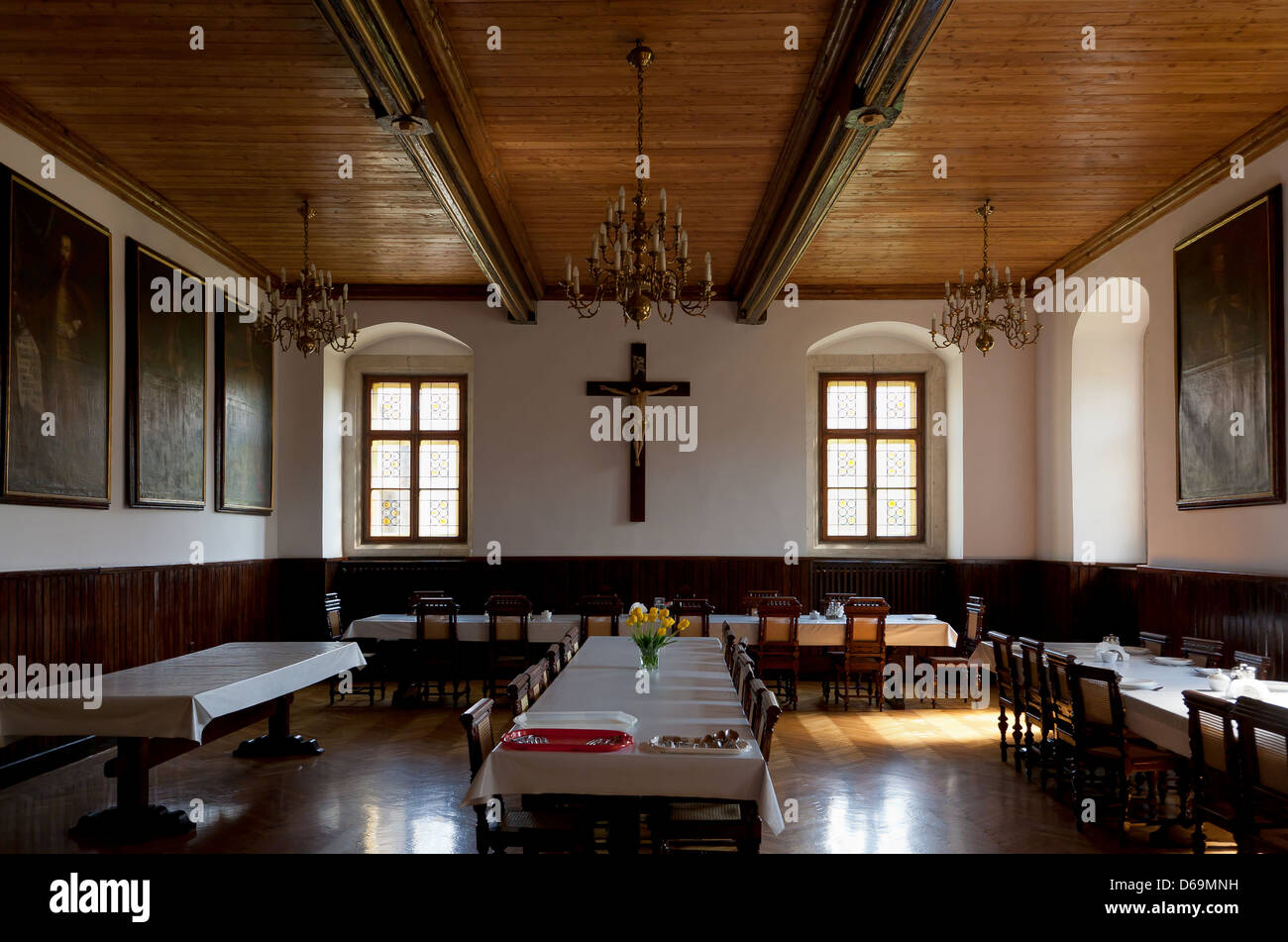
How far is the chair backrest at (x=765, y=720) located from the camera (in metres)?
3.53

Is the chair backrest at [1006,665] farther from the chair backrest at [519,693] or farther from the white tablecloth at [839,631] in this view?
the chair backrest at [519,693]

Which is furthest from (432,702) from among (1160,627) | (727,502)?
(1160,627)

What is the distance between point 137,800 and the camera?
16.0ft

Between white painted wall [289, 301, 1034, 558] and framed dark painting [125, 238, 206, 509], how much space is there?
7.23 ft

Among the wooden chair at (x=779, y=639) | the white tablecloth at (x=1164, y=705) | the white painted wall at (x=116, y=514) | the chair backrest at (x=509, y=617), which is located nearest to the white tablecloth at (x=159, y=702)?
the white painted wall at (x=116, y=514)

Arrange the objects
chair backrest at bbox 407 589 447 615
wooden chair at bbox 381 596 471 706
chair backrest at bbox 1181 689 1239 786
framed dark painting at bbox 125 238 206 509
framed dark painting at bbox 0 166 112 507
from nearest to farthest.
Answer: chair backrest at bbox 1181 689 1239 786 → framed dark painting at bbox 0 166 112 507 → framed dark painting at bbox 125 238 206 509 → wooden chair at bbox 381 596 471 706 → chair backrest at bbox 407 589 447 615

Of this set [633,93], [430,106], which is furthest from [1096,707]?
[430,106]

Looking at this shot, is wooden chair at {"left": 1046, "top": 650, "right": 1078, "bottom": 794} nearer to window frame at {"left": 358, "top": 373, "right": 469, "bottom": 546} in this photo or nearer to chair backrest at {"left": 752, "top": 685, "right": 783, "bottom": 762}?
chair backrest at {"left": 752, "top": 685, "right": 783, "bottom": 762}

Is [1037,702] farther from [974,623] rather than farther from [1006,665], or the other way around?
[974,623]

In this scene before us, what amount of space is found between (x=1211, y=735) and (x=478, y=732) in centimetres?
309

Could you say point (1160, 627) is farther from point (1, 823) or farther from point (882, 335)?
point (1, 823)

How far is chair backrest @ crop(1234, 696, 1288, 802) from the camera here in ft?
11.2

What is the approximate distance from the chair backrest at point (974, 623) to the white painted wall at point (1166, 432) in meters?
1.43

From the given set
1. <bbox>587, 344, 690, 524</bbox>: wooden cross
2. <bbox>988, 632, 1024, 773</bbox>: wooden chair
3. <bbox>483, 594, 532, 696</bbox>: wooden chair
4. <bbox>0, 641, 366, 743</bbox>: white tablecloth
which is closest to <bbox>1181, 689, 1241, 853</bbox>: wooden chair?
<bbox>988, 632, 1024, 773</bbox>: wooden chair
